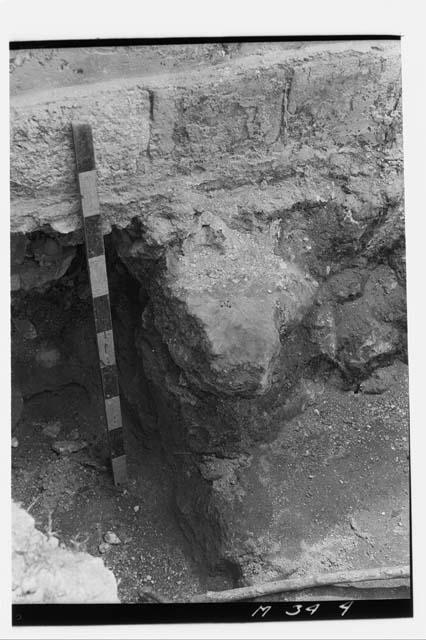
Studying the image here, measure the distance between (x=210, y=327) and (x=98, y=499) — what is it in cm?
94

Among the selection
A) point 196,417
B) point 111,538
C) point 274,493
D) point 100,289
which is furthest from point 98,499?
point 100,289

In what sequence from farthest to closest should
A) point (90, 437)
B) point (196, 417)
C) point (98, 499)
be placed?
1. point (90, 437)
2. point (98, 499)
3. point (196, 417)

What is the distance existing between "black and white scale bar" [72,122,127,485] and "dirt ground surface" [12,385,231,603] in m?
0.11

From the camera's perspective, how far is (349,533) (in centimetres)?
336

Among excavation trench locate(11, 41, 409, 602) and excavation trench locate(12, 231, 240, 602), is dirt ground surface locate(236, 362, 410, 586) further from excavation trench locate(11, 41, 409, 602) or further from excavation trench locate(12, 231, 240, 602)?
excavation trench locate(12, 231, 240, 602)

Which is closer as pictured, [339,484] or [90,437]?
[339,484]

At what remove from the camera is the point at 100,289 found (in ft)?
10.5

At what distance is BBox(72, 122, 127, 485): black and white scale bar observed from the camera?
9.63 ft

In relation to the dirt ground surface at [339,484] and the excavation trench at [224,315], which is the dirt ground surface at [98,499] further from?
the dirt ground surface at [339,484]

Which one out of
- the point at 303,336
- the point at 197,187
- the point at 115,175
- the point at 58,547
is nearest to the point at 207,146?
the point at 197,187

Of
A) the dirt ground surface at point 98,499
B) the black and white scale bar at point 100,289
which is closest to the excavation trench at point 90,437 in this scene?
the dirt ground surface at point 98,499

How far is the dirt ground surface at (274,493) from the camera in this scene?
3.31m

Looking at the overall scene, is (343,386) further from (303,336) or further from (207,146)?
(207,146)

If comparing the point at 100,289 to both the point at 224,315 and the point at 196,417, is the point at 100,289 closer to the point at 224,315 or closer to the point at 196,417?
the point at 224,315
